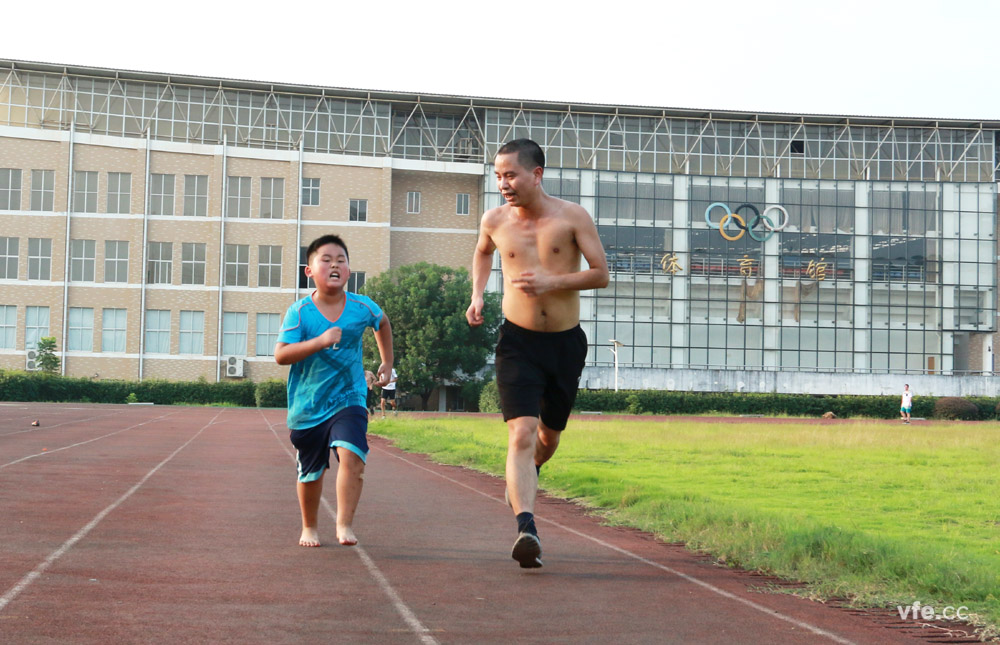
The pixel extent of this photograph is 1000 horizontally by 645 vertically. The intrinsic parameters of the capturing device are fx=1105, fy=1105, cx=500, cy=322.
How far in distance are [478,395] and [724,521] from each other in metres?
47.6

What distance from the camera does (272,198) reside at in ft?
199

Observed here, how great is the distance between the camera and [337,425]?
6793mm

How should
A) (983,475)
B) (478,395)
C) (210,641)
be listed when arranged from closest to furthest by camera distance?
1. (210,641)
2. (983,475)
3. (478,395)

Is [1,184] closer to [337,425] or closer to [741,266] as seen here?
[741,266]

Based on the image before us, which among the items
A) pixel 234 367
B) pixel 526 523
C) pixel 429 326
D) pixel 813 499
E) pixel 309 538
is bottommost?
pixel 813 499

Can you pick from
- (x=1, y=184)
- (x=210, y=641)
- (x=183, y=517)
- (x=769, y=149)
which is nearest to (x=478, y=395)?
(x=769, y=149)

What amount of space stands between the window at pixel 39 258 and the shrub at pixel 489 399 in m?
24.5

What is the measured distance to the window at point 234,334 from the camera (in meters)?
60.1

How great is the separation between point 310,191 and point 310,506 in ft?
181

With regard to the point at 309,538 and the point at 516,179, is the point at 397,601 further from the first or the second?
the point at 516,179

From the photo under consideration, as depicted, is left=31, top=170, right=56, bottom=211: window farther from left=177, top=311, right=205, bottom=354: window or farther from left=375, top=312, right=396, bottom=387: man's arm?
left=375, top=312, right=396, bottom=387: man's arm

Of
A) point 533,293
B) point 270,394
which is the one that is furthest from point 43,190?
point 533,293

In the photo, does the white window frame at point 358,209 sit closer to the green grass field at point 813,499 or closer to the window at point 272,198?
the window at point 272,198

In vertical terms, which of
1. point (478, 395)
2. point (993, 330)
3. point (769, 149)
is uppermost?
point (769, 149)
